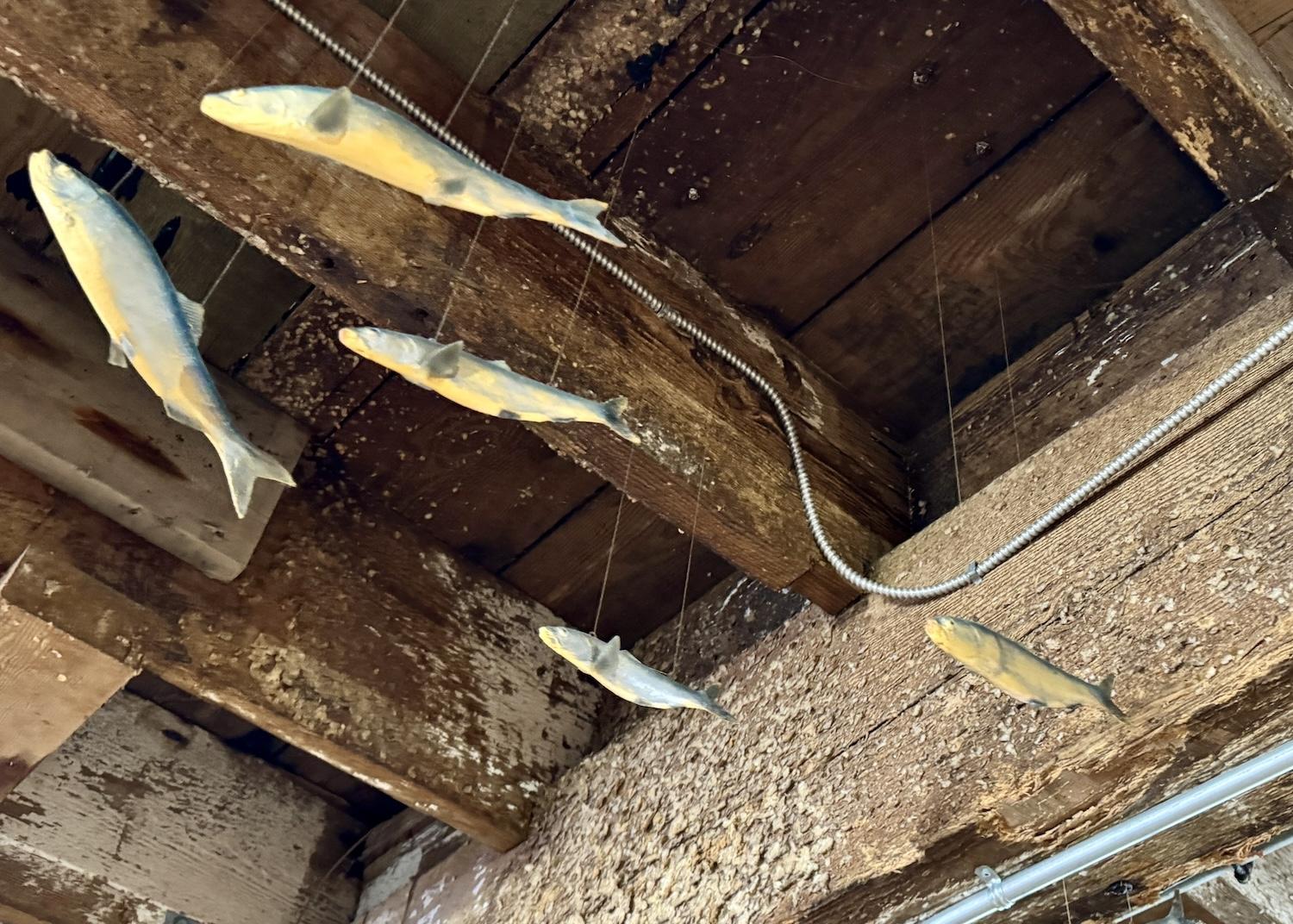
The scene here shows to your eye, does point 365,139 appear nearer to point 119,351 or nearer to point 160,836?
point 119,351

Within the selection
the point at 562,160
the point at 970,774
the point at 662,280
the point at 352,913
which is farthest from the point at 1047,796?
the point at 352,913

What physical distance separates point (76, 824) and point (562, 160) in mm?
1353

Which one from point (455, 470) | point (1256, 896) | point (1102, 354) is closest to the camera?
point (1102, 354)

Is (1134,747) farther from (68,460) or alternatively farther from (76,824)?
(76,824)

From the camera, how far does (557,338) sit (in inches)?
56.0

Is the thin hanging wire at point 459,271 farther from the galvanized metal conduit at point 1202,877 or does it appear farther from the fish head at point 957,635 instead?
the galvanized metal conduit at point 1202,877

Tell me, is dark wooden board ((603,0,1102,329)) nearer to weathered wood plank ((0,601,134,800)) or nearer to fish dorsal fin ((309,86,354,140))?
fish dorsal fin ((309,86,354,140))

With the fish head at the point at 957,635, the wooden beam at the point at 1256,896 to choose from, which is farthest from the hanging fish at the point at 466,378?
the wooden beam at the point at 1256,896

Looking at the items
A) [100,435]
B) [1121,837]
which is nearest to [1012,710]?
[1121,837]

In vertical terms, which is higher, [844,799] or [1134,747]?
[1134,747]

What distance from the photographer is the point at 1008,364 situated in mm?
1782

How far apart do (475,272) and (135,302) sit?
15.5 inches

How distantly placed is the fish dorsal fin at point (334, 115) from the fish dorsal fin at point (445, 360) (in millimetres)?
211

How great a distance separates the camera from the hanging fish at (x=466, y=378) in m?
1.10
